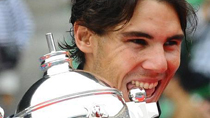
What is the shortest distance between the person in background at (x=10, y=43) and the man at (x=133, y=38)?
73 centimetres

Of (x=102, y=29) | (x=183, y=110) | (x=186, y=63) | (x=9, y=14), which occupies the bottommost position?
(x=183, y=110)

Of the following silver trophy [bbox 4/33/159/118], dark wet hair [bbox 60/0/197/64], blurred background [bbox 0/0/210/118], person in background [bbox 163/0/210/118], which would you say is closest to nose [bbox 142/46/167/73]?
dark wet hair [bbox 60/0/197/64]

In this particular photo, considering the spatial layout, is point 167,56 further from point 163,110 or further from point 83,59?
point 163,110

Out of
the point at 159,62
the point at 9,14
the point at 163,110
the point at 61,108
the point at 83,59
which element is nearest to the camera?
the point at 61,108

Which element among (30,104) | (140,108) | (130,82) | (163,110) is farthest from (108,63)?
(163,110)

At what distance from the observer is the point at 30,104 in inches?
31.2

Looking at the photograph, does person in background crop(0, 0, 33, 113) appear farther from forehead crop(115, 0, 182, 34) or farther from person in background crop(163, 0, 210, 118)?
forehead crop(115, 0, 182, 34)

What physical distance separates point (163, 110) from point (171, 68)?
2.98 feet

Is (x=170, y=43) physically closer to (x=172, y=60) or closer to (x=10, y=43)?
(x=172, y=60)

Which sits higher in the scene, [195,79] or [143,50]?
[143,50]

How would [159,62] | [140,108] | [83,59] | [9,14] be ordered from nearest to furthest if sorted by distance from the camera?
[140,108], [159,62], [83,59], [9,14]

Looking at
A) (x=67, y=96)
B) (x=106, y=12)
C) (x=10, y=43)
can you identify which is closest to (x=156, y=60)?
(x=106, y=12)

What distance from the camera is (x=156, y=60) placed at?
145cm

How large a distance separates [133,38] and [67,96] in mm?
723
